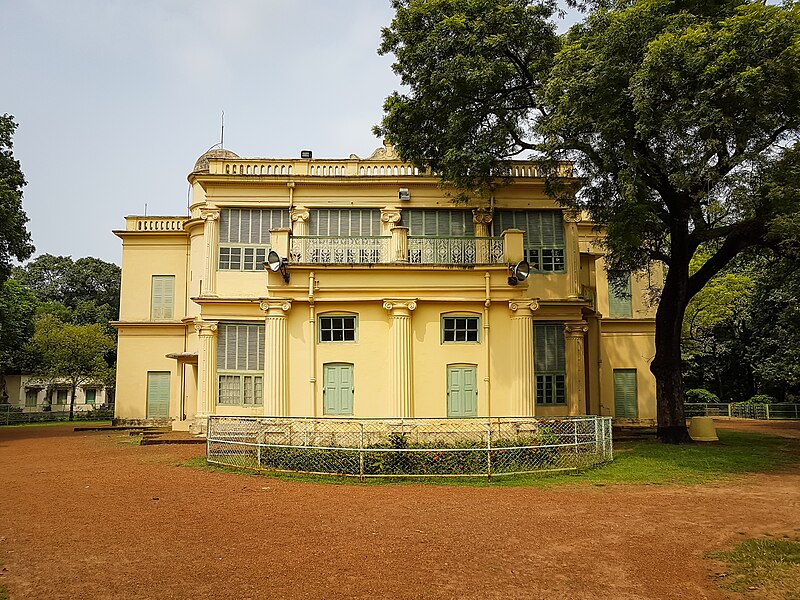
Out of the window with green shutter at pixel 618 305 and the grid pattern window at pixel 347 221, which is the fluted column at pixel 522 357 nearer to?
the grid pattern window at pixel 347 221

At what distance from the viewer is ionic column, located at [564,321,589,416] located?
733 inches

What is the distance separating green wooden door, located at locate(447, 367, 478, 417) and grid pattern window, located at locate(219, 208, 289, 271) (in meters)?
6.71

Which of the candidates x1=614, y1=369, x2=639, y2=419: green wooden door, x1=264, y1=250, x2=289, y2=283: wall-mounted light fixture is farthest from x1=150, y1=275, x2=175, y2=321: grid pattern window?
x1=614, y1=369, x2=639, y2=419: green wooden door

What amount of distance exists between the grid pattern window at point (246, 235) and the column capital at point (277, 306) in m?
3.19

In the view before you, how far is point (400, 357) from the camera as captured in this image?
51.0 ft

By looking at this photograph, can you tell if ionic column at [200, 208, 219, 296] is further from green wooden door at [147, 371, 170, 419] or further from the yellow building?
green wooden door at [147, 371, 170, 419]

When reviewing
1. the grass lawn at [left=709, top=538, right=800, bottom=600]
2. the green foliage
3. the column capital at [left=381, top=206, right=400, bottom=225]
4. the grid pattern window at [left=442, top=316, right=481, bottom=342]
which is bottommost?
the grass lawn at [left=709, top=538, right=800, bottom=600]

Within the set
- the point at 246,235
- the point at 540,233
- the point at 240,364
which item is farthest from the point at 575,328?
the point at 246,235

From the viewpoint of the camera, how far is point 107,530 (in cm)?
808

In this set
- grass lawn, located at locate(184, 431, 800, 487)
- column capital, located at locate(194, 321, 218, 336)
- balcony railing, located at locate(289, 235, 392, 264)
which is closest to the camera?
grass lawn, located at locate(184, 431, 800, 487)

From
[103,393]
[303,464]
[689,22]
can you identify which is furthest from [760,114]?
[103,393]

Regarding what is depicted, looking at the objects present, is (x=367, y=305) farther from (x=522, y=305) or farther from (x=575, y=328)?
(x=575, y=328)

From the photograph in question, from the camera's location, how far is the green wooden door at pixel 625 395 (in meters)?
22.6

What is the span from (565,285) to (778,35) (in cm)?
881
